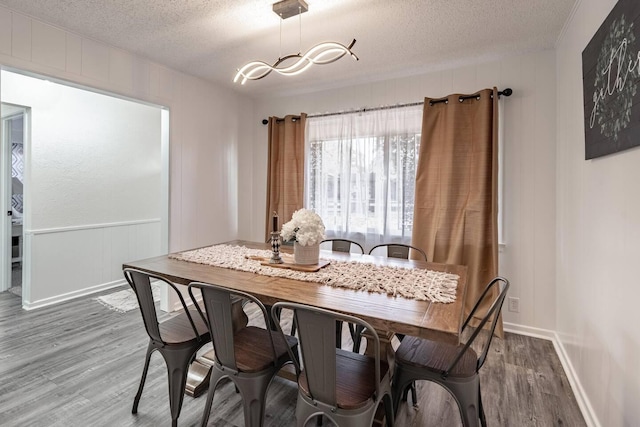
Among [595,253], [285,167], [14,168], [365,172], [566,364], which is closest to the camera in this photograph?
[595,253]

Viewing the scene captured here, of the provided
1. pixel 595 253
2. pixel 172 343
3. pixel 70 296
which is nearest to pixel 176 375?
pixel 172 343

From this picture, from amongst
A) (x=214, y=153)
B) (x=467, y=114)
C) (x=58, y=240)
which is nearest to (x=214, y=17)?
(x=214, y=153)

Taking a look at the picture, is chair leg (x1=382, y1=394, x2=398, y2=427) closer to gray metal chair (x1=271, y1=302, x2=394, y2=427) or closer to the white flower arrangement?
gray metal chair (x1=271, y1=302, x2=394, y2=427)

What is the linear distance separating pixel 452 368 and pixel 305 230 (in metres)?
1.04

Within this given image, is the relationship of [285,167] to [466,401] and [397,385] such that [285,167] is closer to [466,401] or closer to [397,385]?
[397,385]

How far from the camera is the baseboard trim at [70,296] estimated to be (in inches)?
134

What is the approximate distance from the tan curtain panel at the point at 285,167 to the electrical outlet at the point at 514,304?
7.54 feet

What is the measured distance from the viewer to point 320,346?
1189 millimetres

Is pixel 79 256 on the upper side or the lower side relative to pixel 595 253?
lower

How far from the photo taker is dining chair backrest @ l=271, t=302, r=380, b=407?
3.78 ft

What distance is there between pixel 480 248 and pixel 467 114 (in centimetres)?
120

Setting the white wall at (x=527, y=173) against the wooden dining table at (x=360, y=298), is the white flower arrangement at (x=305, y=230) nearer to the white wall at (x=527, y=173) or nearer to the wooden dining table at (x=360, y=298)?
the wooden dining table at (x=360, y=298)

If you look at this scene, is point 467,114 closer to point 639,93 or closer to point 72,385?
point 639,93

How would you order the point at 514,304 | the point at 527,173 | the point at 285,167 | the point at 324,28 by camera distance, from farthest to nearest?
the point at 285,167 → the point at 514,304 → the point at 527,173 → the point at 324,28
